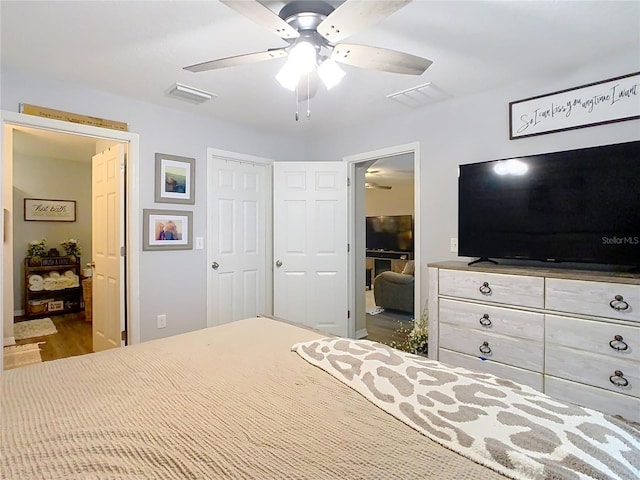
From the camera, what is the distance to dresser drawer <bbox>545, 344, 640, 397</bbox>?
175 cm

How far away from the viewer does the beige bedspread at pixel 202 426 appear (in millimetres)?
763

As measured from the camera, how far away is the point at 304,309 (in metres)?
3.76

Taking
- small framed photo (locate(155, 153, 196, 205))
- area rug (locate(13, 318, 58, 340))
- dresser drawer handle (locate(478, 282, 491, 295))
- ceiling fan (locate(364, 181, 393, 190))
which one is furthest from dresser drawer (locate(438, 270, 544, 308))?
ceiling fan (locate(364, 181, 393, 190))

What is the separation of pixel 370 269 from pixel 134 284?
250 inches

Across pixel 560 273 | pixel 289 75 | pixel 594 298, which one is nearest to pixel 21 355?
pixel 289 75

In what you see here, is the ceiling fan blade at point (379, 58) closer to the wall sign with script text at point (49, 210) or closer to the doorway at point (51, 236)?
A: the doorway at point (51, 236)

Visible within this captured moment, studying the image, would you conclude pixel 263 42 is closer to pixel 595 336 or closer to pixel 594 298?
pixel 594 298

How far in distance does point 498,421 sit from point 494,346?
1.50 metres

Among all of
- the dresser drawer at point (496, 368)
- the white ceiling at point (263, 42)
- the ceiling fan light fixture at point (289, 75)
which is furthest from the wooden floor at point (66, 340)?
the dresser drawer at point (496, 368)

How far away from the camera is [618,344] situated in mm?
1785

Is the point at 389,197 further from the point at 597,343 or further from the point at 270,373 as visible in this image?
the point at 270,373

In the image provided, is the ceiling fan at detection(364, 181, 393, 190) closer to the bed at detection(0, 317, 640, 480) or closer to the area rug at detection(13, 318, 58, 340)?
the area rug at detection(13, 318, 58, 340)

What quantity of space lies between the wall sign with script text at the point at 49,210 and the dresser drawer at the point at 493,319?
595 centimetres

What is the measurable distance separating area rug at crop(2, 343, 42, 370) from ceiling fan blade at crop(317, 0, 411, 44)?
3730 millimetres
